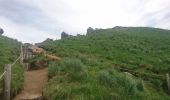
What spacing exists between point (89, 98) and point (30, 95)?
3.16 meters

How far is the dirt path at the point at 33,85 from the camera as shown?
13.7 metres

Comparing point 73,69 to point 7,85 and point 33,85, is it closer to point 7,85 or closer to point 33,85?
point 33,85

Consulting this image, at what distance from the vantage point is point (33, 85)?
15898 mm

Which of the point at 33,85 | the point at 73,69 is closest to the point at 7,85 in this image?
the point at 33,85

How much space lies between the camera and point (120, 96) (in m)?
12.2

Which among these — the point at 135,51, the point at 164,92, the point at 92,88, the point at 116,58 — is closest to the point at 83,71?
the point at 92,88

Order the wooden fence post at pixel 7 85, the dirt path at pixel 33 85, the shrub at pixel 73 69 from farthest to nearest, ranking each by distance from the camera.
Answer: the shrub at pixel 73 69 < the dirt path at pixel 33 85 < the wooden fence post at pixel 7 85

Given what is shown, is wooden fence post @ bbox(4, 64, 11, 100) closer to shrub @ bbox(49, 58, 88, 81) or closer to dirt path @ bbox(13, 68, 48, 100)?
dirt path @ bbox(13, 68, 48, 100)

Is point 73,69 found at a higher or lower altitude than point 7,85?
higher

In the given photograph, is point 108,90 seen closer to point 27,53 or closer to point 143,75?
point 143,75

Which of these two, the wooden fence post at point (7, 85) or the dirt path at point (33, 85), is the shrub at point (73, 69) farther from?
the wooden fence post at point (7, 85)

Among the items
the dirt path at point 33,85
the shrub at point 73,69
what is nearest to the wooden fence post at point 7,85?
the dirt path at point 33,85

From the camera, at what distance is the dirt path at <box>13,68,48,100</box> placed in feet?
45.0

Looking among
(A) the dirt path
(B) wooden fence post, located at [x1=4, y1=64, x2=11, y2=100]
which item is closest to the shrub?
(A) the dirt path
